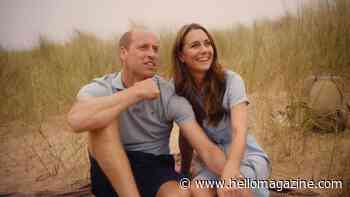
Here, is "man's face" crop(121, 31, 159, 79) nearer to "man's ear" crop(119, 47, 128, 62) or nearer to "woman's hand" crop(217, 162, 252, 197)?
"man's ear" crop(119, 47, 128, 62)

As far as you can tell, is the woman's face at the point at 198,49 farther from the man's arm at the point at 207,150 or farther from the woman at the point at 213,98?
the man's arm at the point at 207,150

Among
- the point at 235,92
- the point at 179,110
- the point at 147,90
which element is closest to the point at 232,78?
Result: the point at 235,92

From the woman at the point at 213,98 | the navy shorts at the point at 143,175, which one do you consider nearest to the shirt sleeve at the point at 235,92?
the woman at the point at 213,98

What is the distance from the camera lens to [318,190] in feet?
7.66

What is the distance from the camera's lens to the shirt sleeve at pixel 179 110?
2.09 m

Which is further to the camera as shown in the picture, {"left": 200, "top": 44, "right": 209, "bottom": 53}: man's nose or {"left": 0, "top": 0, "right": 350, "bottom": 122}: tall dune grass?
{"left": 0, "top": 0, "right": 350, "bottom": 122}: tall dune grass

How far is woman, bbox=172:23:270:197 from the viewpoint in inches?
80.0

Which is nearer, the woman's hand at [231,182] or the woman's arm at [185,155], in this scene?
the woman's hand at [231,182]

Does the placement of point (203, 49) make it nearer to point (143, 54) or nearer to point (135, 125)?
point (143, 54)

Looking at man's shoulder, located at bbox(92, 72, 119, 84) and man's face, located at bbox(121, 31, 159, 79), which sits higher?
man's face, located at bbox(121, 31, 159, 79)

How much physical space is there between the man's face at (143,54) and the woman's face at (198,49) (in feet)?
0.53

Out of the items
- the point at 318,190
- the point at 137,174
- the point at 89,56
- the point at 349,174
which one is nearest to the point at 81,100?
the point at 137,174

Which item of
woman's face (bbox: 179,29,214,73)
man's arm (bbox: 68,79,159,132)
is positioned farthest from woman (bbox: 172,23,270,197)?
man's arm (bbox: 68,79,159,132)

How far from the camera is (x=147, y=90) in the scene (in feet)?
6.53
